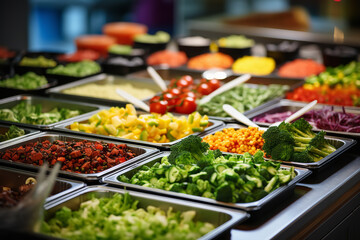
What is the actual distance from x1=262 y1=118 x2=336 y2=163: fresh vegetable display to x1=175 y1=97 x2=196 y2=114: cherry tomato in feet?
2.65

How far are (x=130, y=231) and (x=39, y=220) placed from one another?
1.02 ft

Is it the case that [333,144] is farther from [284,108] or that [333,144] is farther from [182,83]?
[182,83]

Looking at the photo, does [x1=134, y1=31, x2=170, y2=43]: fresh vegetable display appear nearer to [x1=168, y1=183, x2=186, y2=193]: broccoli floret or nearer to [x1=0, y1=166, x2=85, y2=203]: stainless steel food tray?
[x1=0, y1=166, x2=85, y2=203]: stainless steel food tray

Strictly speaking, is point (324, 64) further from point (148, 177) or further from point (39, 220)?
point (39, 220)

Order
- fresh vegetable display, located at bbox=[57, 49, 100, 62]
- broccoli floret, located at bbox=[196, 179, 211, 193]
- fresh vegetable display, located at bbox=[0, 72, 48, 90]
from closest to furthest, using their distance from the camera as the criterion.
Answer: broccoli floret, located at bbox=[196, 179, 211, 193] → fresh vegetable display, located at bbox=[0, 72, 48, 90] → fresh vegetable display, located at bbox=[57, 49, 100, 62]

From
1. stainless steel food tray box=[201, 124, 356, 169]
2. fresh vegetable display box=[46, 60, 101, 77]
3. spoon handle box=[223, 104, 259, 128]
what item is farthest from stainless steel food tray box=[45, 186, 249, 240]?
fresh vegetable display box=[46, 60, 101, 77]

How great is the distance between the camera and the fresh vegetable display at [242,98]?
3664 millimetres

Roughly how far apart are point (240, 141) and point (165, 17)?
762 centimetres

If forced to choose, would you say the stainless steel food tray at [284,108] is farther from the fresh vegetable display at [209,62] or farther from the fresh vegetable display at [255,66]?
the fresh vegetable display at [209,62]

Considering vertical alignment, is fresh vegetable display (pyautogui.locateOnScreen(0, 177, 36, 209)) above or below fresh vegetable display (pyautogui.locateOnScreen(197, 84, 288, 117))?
below

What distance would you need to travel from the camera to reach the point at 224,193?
223cm

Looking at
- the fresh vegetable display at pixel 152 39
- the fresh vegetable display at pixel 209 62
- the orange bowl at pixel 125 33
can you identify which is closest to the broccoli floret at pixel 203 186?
the fresh vegetable display at pixel 209 62

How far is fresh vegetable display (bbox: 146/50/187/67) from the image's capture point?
5390 mm

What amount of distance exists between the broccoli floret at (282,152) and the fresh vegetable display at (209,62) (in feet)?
8.25
